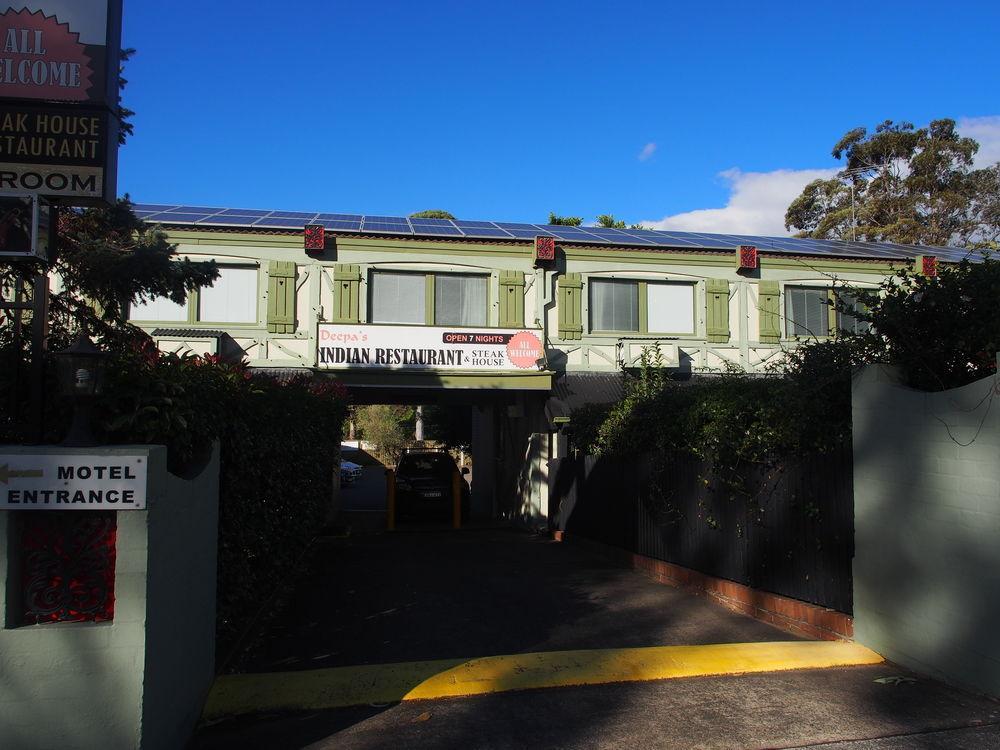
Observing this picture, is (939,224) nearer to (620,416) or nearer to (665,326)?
(665,326)

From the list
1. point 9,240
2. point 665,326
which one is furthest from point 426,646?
point 665,326

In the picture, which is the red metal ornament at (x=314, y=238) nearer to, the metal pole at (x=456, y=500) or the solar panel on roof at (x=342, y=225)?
the solar panel on roof at (x=342, y=225)

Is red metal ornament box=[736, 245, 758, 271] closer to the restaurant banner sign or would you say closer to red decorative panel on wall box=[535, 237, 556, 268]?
red decorative panel on wall box=[535, 237, 556, 268]

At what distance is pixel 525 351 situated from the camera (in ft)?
58.3

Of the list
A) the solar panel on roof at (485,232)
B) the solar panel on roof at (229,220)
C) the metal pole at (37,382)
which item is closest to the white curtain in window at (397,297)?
the solar panel on roof at (485,232)

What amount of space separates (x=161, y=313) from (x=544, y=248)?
347 inches

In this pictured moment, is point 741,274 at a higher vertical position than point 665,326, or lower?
higher

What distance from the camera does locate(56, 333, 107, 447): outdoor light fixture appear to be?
3990 mm

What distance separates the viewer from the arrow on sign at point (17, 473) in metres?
3.72

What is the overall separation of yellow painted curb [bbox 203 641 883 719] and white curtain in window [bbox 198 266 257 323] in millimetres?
13206

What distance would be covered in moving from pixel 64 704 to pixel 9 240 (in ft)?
9.78

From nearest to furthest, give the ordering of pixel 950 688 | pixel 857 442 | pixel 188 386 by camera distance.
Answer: pixel 188 386 → pixel 950 688 → pixel 857 442

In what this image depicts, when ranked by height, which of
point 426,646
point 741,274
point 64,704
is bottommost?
point 426,646

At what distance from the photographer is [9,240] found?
5.05 m
